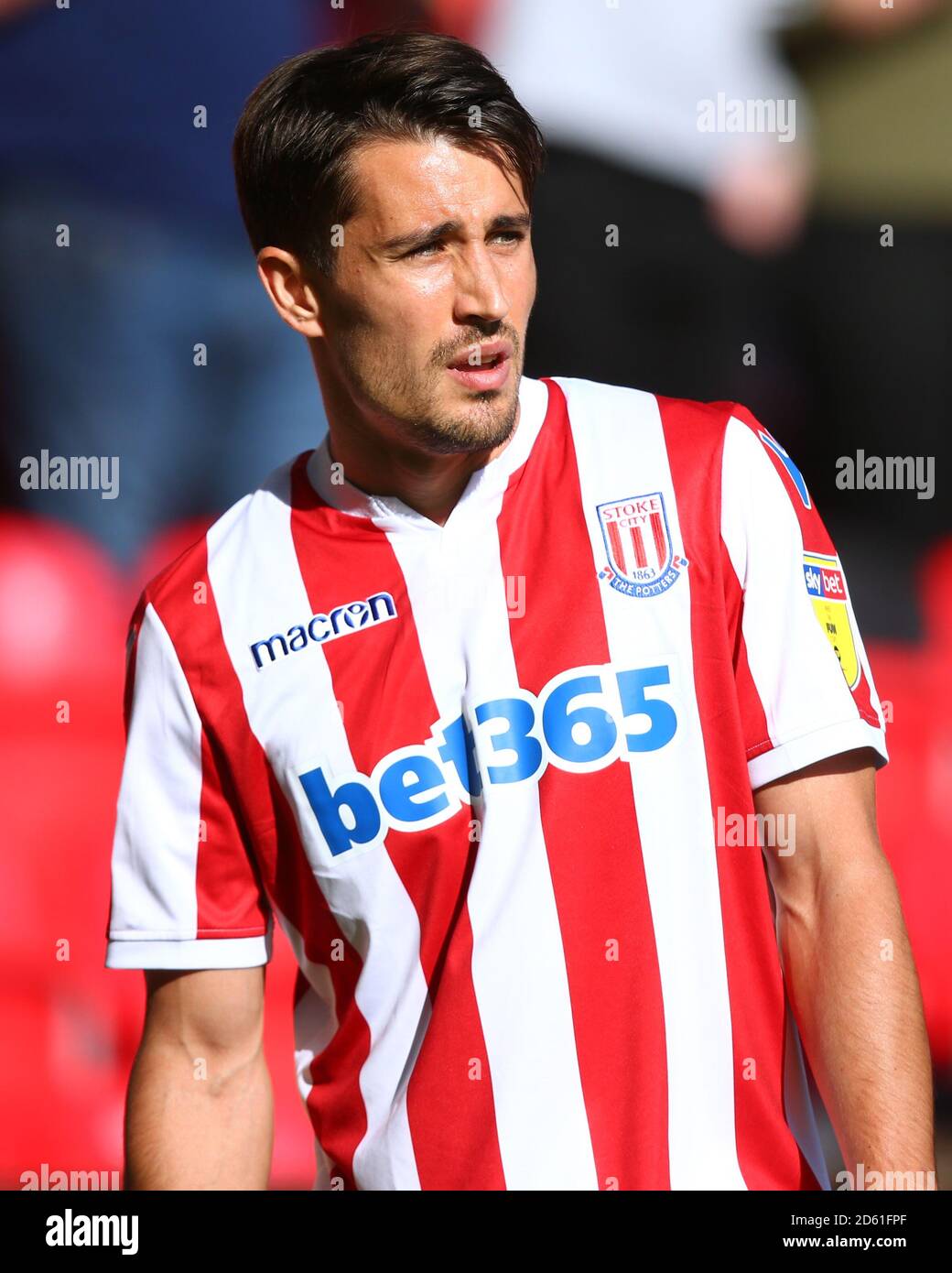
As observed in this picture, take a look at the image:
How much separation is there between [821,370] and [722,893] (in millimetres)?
1877

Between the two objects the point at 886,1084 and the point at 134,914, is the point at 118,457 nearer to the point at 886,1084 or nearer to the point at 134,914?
the point at 134,914

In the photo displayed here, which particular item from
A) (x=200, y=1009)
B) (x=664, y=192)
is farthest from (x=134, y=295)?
(x=200, y=1009)

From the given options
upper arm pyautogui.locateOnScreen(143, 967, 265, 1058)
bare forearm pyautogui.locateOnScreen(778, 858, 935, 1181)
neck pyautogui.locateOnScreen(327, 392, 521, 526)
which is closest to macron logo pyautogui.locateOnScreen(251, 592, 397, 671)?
neck pyautogui.locateOnScreen(327, 392, 521, 526)

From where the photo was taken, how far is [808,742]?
1.48 meters

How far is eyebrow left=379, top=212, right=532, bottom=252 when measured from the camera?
154 centimetres

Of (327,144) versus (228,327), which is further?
(228,327)

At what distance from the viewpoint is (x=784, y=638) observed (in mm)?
1512

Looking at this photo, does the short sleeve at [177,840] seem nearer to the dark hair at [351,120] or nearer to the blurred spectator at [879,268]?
the dark hair at [351,120]

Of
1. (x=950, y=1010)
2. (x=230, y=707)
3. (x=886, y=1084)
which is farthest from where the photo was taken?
(x=950, y=1010)

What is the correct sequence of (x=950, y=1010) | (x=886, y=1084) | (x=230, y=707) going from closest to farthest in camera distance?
1. (x=886, y=1084)
2. (x=230, y=707)
3. (x=950, y=1010)

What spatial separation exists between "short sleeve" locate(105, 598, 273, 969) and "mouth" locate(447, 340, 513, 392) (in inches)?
17.0

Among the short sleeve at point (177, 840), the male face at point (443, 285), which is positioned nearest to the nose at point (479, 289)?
the male face at point (443, 285)

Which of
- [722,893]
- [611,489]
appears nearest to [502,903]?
[722,893]
